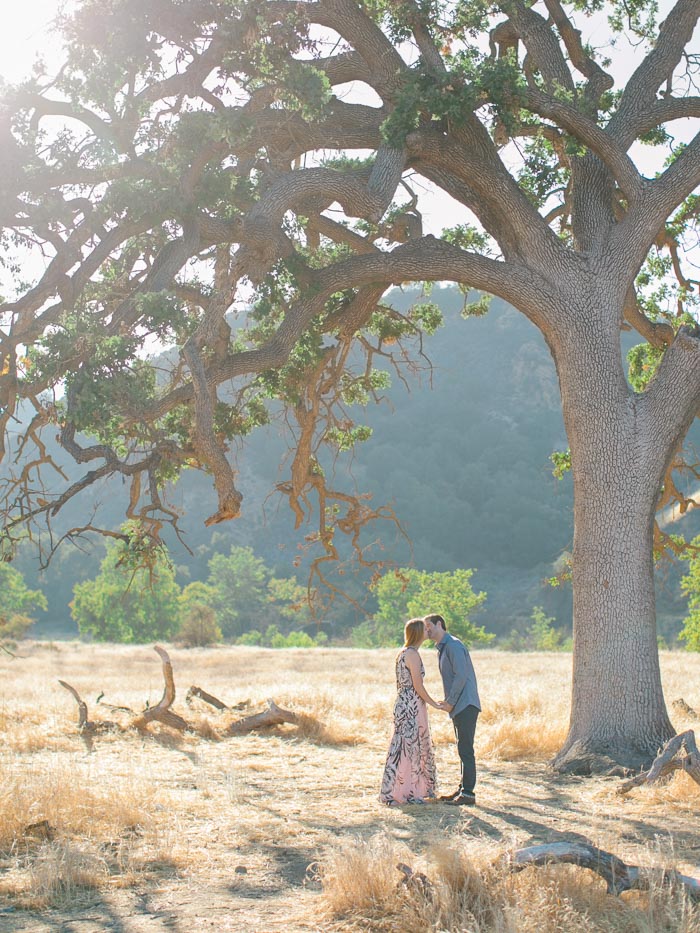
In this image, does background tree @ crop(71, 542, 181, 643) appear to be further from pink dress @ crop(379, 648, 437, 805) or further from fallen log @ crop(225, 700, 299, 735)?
pink dress @ crop(379, 648, 437, 805)

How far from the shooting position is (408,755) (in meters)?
8.04

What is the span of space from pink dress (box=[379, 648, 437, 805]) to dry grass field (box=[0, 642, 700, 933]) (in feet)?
0.74

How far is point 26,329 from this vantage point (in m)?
8.82

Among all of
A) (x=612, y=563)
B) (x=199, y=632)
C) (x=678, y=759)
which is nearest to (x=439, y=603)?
(x=199, y=632)

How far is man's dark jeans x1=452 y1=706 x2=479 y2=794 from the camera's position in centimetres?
797

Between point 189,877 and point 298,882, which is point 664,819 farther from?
point 189,877

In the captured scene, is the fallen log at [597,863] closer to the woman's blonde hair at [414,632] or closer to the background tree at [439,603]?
the woman's blonde hair at [414,632]

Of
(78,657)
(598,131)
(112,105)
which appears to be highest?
(598,131)

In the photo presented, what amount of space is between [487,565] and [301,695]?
9777cm

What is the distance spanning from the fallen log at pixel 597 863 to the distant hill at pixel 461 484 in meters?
95.1

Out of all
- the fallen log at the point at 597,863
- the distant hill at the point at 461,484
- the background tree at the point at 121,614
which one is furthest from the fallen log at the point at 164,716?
the distant hill at the point at 461,484

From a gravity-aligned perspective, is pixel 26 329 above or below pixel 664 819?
above

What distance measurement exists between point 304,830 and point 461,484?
108m

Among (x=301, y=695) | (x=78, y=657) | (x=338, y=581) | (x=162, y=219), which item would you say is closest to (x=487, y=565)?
(x=338, y=581)
